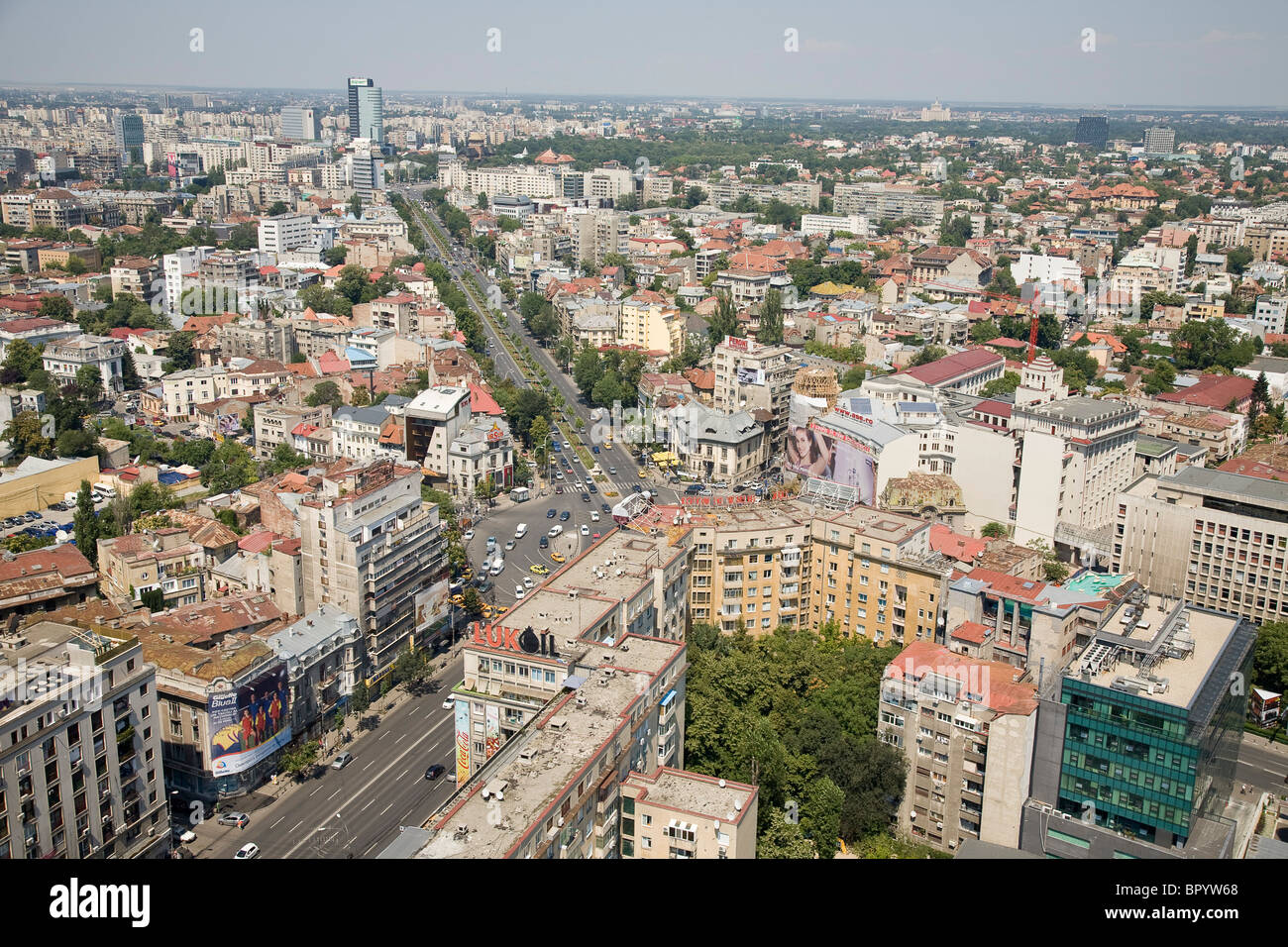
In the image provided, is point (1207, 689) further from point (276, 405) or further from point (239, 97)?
point (239, 97)

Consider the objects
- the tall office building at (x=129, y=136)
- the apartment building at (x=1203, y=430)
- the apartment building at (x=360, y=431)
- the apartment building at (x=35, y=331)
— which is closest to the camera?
the apartment building at (x=1203, y=430)

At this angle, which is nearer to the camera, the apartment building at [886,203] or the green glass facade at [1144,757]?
the green glass facade at [1144,757]

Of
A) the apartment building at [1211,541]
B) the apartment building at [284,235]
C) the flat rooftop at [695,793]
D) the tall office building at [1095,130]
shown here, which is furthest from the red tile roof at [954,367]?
the tall office building at [1095,130]

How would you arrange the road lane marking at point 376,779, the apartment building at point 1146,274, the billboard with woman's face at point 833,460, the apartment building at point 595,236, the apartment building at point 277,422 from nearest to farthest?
the road lane marking at point 376,779 < the billboard with woman's face at point 833,460 < the apartment building at point 277,422 < the apartment building at point 1146,274 < the apartment building at point 595,236

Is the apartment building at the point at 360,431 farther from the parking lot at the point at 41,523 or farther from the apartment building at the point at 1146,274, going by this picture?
the apartment building at the point at 1146,274
